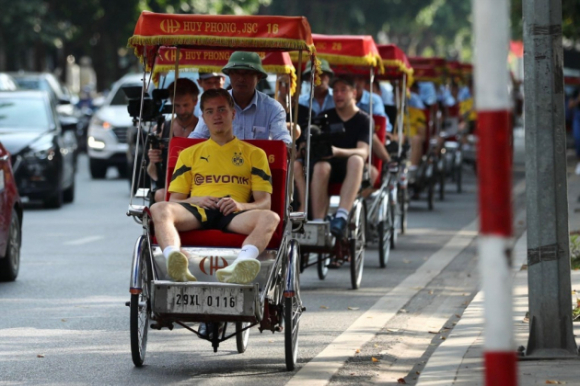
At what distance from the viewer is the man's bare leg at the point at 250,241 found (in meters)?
6.86

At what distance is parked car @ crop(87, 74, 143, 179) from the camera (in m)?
24.6

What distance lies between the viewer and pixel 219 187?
7742mm

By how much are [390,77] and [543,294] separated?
8.38 m

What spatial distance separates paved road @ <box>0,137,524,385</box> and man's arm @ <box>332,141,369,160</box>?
114 cm

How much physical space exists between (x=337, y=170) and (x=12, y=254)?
295 cm

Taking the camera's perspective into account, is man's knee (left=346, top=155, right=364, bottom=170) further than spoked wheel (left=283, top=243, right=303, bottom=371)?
Yes

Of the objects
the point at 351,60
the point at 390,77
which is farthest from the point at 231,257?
the point at 390,77

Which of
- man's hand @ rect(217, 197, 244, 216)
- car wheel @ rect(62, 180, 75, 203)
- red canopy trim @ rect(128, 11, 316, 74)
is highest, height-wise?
red canopy trim @ rect(128, 11, 316, 74)

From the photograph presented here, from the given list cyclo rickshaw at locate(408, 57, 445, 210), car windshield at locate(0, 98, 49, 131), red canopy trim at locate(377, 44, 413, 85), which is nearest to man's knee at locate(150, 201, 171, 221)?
red canopy trim at locate(377, 44, 413, 85)

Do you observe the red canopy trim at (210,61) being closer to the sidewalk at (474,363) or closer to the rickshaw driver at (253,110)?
the rickshaw driver at (253,110)

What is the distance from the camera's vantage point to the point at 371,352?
310 inches

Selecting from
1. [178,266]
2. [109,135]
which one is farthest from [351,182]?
[109,135]

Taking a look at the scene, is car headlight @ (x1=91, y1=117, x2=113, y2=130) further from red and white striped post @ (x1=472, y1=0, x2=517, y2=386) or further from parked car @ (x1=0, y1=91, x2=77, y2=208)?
red and white striped post @ (x1=472, y1=0, x2=517, y2=386)

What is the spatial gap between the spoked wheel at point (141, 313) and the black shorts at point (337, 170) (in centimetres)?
446
